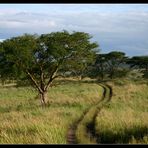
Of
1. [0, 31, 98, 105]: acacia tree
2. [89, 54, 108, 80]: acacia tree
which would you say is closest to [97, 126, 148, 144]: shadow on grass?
[0, 31, 98, 105]: acacia tree

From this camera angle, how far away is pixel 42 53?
24.1 meters

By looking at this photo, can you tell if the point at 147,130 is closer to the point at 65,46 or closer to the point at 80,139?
the point at 80,139

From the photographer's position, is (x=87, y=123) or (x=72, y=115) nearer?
(x=87, y=123)

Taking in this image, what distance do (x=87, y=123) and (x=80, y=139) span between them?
11.6 ft

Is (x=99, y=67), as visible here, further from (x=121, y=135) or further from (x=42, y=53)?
(x=121, y=135)

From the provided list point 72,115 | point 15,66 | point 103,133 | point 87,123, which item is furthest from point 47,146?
point 15,66

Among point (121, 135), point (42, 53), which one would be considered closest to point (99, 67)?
point (42, 53)

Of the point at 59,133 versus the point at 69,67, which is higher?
the point at 59,133

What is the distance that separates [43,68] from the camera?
24812 millimetres

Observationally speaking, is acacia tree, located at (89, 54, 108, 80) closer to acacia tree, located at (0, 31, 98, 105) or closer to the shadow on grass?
acacia tree, located at (0, 31, 98, 105)

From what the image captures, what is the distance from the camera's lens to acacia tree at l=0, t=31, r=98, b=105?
23.2 metres

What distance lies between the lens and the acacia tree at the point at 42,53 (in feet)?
76.0

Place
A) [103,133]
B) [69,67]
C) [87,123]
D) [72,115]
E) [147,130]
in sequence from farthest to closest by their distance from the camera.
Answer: [69,67] < [72,115] < [87,123] < [103,133] < [147,130]

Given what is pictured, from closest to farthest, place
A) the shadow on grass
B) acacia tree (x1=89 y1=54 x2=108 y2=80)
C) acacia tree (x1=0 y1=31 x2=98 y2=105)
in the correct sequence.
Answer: the shadow on grass
acacia tree (x1=0 y1=31 x2=98 y2=105)
acacia tree (x1=89 y1=54 x2=108 y2=80)
